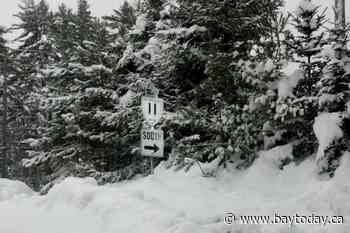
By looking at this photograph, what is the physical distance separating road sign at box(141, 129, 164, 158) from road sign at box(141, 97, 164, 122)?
0.27 meters

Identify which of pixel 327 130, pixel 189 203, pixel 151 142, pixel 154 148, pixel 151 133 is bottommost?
pixel 189 203

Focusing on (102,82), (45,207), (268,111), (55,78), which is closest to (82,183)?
(45,207)

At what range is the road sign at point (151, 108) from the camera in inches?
376

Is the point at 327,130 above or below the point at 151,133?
above

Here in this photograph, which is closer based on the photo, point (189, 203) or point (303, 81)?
point (189, 203)

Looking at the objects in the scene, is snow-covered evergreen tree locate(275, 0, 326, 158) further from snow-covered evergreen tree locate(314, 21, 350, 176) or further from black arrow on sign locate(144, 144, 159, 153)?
black arrow on sign locate(144, 144, 159, 153)

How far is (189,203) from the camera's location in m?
7.74

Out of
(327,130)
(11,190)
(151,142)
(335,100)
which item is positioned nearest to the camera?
(327,130)

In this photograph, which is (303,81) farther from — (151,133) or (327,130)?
(151,133)

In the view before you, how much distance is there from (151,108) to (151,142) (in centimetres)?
71

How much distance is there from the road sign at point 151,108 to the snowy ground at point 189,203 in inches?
52.9

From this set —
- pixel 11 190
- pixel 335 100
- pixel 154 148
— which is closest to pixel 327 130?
pixel 335 100

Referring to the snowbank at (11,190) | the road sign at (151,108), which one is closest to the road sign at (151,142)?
the road sign at (151,108)

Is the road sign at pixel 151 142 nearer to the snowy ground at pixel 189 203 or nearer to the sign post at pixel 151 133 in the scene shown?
the sign post at pixel 151 133
